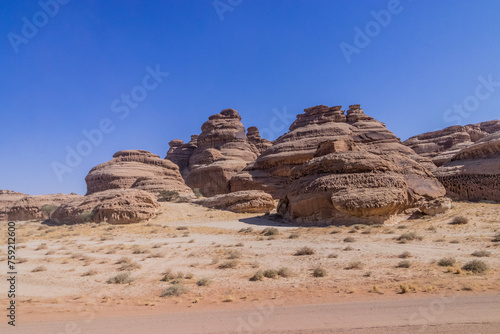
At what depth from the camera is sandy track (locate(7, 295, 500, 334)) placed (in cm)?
490

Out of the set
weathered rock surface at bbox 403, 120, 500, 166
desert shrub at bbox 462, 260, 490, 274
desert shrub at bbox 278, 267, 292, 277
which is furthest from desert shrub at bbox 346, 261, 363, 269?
weathered rock surface at bbox 403, 120, 500, 166

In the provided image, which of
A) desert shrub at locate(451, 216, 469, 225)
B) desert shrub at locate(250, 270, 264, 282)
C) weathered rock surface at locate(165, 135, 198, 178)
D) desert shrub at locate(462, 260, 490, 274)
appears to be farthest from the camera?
weathered rock surface at locate(165, 135, 198, 178)

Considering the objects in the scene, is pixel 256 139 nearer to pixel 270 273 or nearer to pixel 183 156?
pixel 183 156

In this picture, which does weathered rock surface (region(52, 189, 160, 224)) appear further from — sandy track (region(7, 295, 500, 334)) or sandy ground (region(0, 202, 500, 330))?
sandy track (region(7, 295, 500, 334))

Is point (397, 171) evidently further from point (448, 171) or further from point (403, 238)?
point (448, 171)

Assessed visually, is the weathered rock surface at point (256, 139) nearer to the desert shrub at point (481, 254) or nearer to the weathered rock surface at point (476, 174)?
the weathered rock surface at point (476, 174)

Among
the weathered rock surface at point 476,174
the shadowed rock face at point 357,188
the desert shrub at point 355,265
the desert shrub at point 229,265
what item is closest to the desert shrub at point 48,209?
the shadowed rock face at point 357,188

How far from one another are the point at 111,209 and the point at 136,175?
21.6 m

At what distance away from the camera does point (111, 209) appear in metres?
23.2

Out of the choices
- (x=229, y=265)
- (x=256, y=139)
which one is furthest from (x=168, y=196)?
(x=256, y=139)

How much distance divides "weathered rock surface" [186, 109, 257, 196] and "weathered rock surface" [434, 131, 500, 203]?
28279 millimetres

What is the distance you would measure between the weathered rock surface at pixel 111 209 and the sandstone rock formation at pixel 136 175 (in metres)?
12.0

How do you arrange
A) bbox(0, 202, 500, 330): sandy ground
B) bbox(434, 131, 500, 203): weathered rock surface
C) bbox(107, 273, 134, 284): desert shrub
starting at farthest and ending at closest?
bbox(434, 131, 500, 203): weathered rock surface < bbox(107, 273, 134, 284): desert shrub < bbox(0, 202, 500, 330): sandy ground

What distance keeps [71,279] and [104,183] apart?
1473 inches
